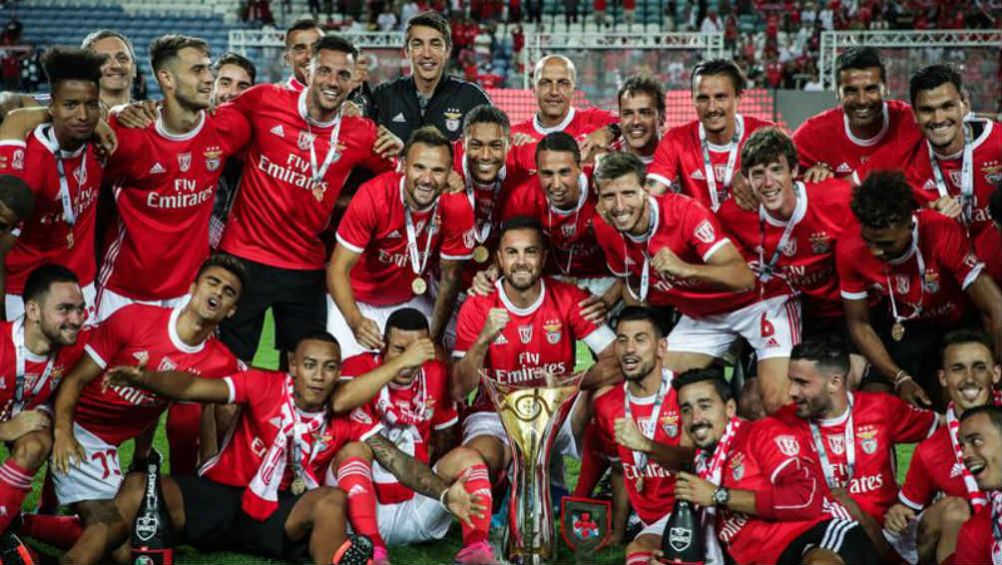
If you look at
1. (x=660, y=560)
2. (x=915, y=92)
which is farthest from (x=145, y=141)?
(x=915, y=92)

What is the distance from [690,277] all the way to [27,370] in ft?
9.50

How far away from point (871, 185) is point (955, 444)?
118cm

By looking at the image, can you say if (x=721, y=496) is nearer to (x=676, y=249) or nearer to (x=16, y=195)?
(x=676, y=249)

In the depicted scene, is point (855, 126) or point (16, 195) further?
point (855, 126)

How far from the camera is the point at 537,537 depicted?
4.87 metres

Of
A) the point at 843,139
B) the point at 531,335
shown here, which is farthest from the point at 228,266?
the point at 843,139

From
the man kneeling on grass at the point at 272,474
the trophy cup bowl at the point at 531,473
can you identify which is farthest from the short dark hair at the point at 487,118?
the trophy cup bowl at the point at 531,473

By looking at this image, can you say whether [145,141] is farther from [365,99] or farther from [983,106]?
[983,106]

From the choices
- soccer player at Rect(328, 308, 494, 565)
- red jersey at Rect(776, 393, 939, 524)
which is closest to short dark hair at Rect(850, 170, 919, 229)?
red jersey at Rect(776, 393, 939, 524)

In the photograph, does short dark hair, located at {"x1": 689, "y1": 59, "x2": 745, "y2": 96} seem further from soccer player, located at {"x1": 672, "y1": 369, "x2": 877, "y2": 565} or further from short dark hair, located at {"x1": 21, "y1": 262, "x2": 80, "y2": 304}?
short dark hair, located at {"x1": 21, "y1": 262, "x2": 80, "y2": 304}

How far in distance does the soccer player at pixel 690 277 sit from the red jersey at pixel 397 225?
0.69m

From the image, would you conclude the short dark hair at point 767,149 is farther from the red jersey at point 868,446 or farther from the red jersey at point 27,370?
the red jersey at point 27,370

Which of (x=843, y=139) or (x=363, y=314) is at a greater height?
(x=843, y=139)

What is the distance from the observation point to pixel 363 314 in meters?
6.30
